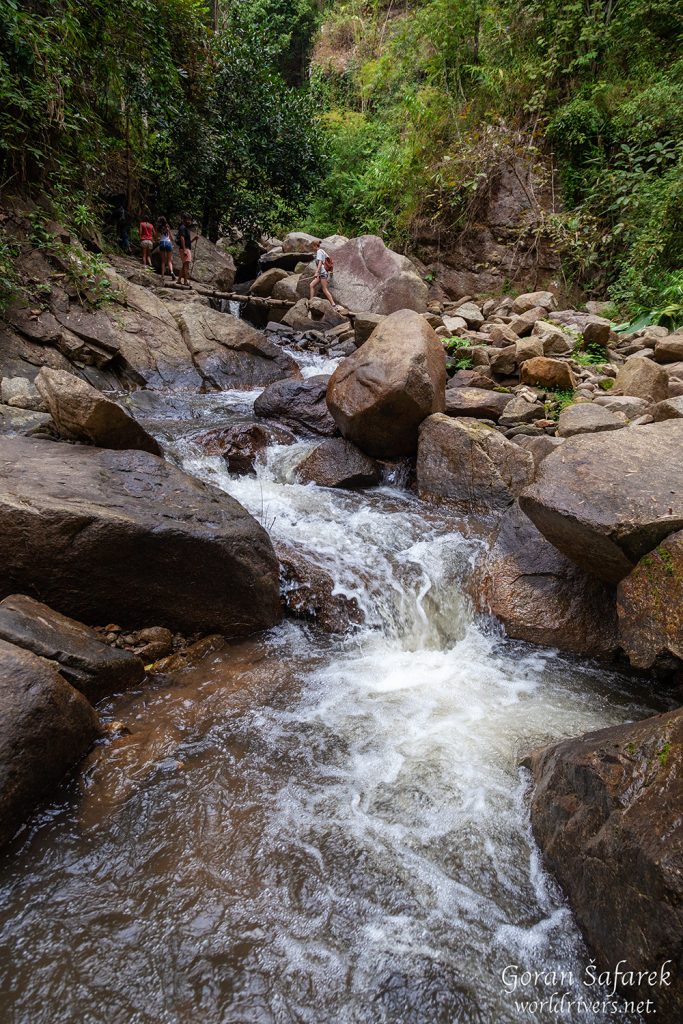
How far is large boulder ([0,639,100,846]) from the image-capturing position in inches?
→ 92.2

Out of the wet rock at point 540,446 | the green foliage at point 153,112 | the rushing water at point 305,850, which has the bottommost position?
the rushing water at point 305,850

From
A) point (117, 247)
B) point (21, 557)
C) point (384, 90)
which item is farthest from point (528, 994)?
point (384, 90)

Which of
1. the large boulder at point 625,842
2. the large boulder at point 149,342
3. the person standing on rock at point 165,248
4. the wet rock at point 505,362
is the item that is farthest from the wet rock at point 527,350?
the person standing on rock at point 165,248

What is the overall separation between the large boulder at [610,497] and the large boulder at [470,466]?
1.63 meters

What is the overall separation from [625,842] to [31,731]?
7.79ft

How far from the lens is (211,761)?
9.48ft

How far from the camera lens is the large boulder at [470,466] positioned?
5793mm

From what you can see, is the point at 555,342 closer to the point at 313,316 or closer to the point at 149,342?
the point at 313,316

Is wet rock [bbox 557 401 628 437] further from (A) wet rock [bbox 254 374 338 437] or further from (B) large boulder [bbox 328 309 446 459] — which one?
(A) wet rock [bbox 254 374 338 437]

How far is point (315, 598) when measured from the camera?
14.5 ft

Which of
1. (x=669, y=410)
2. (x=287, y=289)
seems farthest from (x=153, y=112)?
(x=669, y=410)

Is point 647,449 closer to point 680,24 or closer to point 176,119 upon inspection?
point 680,24

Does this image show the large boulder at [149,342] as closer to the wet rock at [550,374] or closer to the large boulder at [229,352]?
the large boulder at [229,352]

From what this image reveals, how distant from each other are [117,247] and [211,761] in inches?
A: 517
